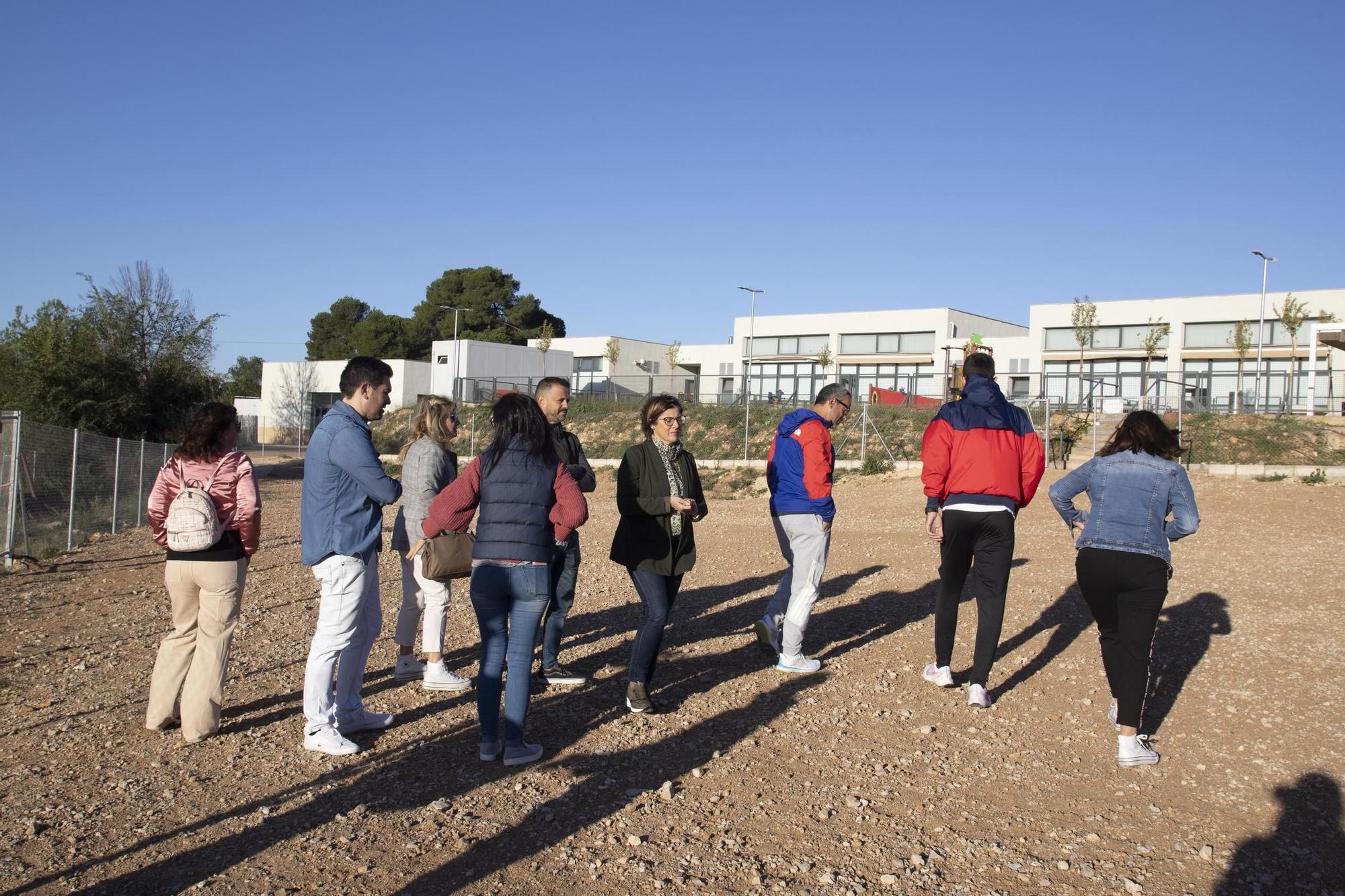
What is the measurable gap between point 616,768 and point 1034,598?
5.40 meters

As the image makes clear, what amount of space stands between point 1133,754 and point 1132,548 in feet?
3.19

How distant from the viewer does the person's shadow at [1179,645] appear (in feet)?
18.4

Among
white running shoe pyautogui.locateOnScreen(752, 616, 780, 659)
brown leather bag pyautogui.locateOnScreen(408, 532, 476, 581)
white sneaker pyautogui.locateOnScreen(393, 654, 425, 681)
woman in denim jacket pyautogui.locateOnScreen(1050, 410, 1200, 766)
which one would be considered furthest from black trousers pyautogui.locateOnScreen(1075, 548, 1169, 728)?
white sneaker pyautogui.locateOnScreen(393, 654, 425, 681)

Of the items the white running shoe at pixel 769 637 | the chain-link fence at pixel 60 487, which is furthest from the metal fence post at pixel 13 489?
the white running shoe at pixel 769 637

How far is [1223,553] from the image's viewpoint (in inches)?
417

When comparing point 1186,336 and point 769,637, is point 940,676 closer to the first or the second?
point 769,637

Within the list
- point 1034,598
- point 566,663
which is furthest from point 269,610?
point 1034,598

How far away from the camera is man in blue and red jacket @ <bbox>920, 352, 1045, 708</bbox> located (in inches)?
209

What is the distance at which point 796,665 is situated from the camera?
20.5 feet

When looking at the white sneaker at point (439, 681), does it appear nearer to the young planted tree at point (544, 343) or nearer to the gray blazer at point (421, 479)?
the gray blazer at point (421, 479)

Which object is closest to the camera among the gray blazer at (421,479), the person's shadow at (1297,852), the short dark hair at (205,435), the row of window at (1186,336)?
the person's shadow at (1297,852)

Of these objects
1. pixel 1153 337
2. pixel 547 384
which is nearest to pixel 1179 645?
pixel 547 384

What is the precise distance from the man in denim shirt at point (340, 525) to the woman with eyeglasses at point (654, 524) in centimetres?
123

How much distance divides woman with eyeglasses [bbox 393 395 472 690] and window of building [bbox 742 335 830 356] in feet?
163
